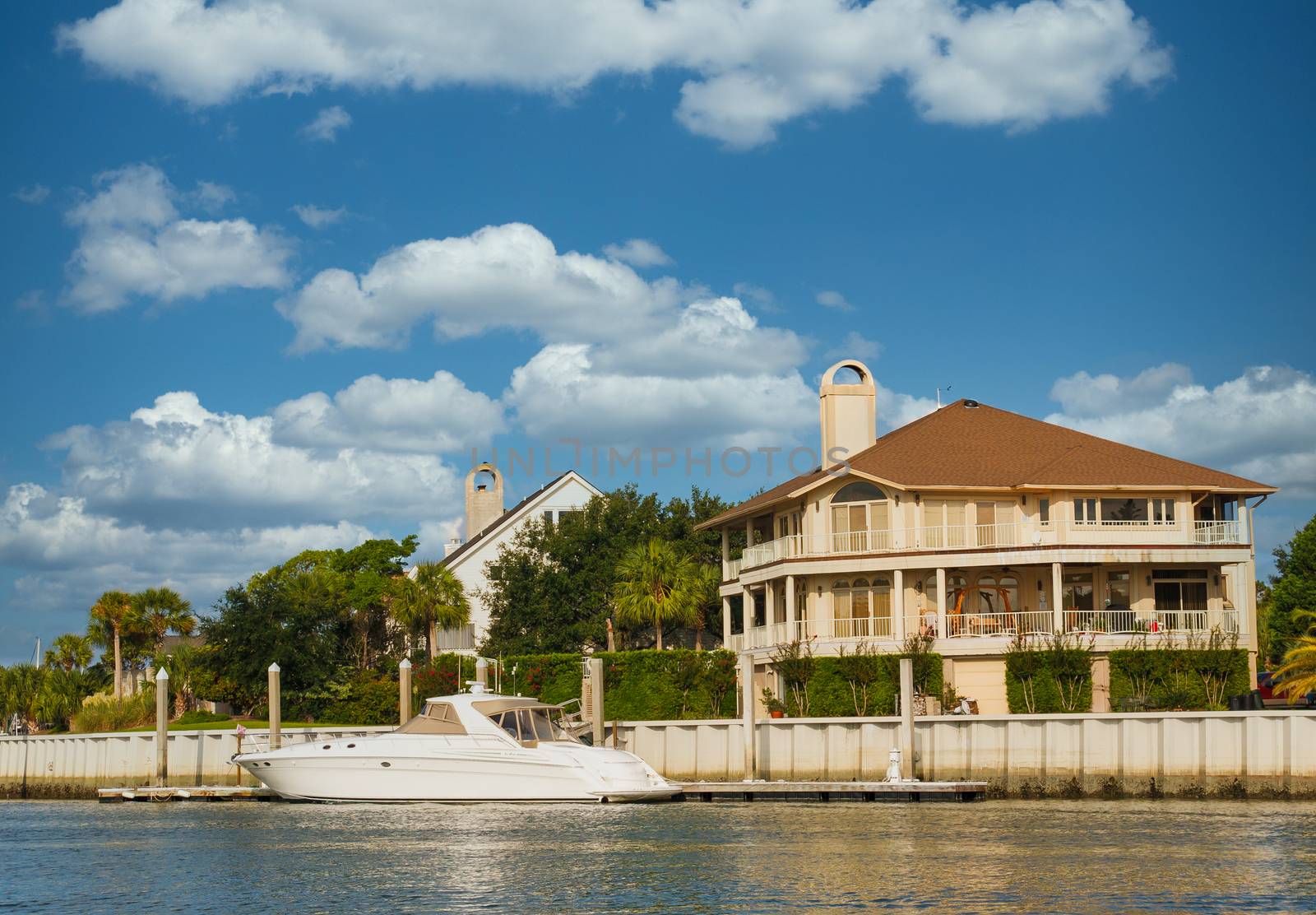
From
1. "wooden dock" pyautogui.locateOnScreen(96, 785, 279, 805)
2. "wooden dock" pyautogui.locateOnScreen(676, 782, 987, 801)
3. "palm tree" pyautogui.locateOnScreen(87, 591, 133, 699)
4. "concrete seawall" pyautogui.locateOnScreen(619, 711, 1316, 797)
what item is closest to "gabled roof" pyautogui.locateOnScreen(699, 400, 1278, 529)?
"concrete seawall" pyautogui.locateOnScreen(619, 711, 1316, 797)

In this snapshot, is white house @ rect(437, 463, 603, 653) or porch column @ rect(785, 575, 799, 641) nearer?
porch column @ rect(785, 575, 799, 641)

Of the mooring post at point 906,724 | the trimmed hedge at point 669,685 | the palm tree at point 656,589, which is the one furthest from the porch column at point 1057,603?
the palm tree at point 656,589

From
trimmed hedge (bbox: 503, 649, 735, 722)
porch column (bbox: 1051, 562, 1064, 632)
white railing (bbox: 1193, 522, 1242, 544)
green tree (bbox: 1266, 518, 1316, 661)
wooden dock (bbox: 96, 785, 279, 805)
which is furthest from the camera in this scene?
green tree (bbox: 1266, 518, 1316, 661)

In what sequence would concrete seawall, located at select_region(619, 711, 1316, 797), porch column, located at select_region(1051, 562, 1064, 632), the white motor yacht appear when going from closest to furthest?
concrete seawall, located at select_region(619, 711, 1316, 797) → the white motor yacht → porch column, located at select_region(1051, 562, 1064, 632)

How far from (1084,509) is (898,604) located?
6.63 meters

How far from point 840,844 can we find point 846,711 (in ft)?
61.8

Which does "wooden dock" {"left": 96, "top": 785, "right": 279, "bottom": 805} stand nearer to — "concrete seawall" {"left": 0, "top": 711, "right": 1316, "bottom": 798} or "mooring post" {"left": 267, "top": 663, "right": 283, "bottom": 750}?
"mooring post" {"left": 267, "top": 663, "right": 283, "bottom": 750}

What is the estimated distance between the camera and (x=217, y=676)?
221 ft

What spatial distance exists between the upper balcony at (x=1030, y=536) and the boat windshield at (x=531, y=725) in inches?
668

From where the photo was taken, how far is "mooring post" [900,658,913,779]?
38844 millimetres

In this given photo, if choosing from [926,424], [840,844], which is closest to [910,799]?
[840,844]

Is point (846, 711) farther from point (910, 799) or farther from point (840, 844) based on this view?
point (840, 844)

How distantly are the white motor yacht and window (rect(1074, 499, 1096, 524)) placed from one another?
64.3 feet

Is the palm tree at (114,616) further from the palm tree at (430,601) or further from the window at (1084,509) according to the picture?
the window at (1084,509)
